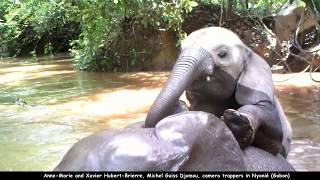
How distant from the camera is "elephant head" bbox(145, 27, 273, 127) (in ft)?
11.1

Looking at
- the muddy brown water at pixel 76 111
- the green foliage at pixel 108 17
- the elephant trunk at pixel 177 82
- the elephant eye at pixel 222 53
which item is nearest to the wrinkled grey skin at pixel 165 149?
the elephant trunk at pixel 177 82

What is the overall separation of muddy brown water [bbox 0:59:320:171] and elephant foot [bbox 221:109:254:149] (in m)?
2.56

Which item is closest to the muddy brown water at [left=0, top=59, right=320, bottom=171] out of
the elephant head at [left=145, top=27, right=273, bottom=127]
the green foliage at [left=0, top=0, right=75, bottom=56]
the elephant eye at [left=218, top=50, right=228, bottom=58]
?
the elephant head at [left=145, top=27, right=273, bottom=127]

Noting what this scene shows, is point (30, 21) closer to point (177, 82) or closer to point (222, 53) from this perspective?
point (222, 53)

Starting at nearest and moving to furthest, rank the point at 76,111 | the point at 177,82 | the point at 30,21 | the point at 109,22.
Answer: the point at 177,82, the point at 76,111, the point at 109,22, the point at 30,21

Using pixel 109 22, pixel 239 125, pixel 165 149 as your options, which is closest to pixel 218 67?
pixel 239 125

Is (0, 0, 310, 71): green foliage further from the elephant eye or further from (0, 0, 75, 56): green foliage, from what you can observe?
the elephant eye

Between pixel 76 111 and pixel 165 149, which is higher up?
pixel 165 149

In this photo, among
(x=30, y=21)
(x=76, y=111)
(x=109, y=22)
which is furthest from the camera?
(x=30, y=21)

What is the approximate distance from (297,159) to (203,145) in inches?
151

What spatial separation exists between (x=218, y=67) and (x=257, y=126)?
0.51m

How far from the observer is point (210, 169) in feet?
7.73

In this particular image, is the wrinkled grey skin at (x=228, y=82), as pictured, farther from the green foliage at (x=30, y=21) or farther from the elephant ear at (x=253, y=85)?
the green foliage at (x=30, y=21)

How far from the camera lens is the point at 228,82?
3510mm
